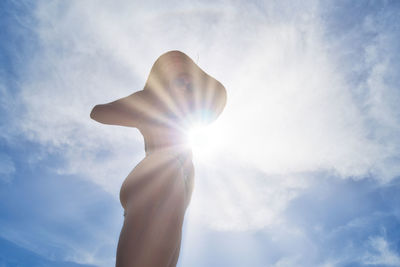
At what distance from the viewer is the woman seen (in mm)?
1418

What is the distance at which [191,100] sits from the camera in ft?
8.23

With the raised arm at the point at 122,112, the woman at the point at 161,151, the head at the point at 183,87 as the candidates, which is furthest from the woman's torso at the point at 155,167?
the head at the point at 183,87

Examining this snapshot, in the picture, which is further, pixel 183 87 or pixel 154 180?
Answer: pixel 183 87

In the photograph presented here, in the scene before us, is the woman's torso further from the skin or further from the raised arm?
the raised arm

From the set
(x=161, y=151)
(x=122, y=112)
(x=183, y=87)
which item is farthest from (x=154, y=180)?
(x=183, y=87)

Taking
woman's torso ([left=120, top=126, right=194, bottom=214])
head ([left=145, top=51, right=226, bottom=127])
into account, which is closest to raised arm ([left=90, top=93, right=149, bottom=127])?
woman's torso ([left=120, top=126, right=194, bottom=214])

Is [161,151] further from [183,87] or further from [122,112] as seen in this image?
[183,87]

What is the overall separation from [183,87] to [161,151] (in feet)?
2.76

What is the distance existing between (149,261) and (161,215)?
27cm

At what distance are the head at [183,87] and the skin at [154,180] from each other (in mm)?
14

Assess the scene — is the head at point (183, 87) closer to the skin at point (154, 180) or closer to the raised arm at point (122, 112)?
the skin at point (154, 180)

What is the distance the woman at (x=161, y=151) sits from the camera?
1.42 meters

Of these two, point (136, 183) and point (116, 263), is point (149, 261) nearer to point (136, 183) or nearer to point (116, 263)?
point (116, 263)

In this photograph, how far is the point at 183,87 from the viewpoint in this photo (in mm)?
2484
